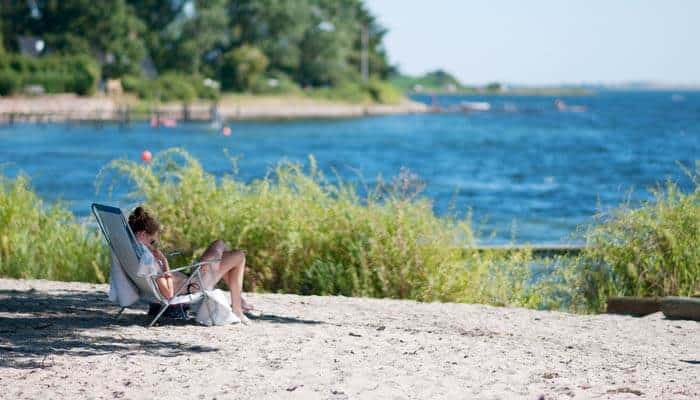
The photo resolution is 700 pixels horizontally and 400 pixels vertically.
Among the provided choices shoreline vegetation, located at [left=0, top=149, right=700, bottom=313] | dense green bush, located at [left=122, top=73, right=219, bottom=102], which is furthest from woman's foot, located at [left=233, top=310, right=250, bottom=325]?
dense green bush, located at [left=122, top=73, right=219, bottom=102]

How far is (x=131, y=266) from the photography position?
7117mm

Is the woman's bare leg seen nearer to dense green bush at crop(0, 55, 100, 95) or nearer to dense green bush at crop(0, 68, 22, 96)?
dense green bush at crop(0, 68, 22, 96)

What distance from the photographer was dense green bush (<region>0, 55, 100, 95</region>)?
6266 cm

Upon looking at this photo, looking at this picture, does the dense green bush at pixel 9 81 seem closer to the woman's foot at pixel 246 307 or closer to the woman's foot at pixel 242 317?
Result: the woman's foot at pixel 246 307

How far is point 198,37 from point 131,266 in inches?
2752

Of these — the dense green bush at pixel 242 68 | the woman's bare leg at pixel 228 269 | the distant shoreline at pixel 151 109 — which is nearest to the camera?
the woman's bare leg at pixel 228 269

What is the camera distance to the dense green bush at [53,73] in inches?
2467

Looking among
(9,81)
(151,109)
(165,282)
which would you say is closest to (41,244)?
(165,282)

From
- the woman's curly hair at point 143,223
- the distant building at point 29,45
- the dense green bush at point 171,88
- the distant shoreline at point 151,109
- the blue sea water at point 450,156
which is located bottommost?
the blue sea water at point 450,156

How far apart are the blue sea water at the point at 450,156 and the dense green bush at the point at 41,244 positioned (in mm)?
901

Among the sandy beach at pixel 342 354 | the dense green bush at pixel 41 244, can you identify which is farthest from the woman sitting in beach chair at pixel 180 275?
the dense green bush at pixel 41 244

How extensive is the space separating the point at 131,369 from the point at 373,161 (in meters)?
39.7

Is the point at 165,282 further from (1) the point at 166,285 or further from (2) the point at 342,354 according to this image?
(2) the point at 342,354

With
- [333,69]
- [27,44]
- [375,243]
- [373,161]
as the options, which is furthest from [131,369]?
[333,69]
